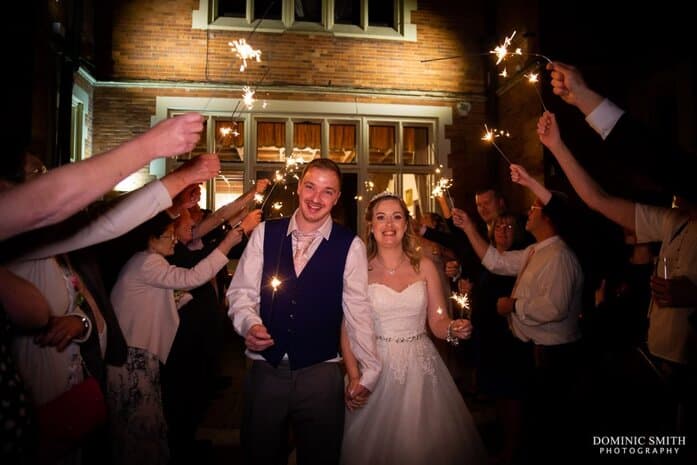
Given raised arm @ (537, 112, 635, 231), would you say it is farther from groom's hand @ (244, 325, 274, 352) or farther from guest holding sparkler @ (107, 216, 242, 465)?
guest holding sparkler @ (107, 216, 242, 465)

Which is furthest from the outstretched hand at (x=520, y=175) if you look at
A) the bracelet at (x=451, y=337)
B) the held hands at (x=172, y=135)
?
the held hands at (x=172, y=135)

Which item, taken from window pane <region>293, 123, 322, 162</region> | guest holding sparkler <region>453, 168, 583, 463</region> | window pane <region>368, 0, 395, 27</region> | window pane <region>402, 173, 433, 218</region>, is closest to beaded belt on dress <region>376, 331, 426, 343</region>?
guest holding sparkler <region>453, 168, 583, 463</region>

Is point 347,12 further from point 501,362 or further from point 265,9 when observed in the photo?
point 501,362

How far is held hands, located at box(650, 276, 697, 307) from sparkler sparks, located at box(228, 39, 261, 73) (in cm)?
688

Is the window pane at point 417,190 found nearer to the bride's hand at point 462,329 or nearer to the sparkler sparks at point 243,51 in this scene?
the sparkler sparks at point 243,51

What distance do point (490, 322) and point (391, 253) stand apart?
156 cm

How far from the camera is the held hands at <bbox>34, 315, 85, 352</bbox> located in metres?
1.99

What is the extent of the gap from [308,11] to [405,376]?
23.8ft

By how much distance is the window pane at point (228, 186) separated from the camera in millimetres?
7555

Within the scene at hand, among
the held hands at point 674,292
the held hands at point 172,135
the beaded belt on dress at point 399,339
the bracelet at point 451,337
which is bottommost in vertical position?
the beaded belt on dress at point 399,339

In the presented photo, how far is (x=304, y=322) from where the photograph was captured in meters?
2.54

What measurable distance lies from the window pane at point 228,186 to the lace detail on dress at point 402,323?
207 inches

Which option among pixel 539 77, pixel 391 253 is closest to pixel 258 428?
pixel 391 253

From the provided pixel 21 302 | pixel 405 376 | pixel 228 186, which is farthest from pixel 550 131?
pixel 228 186
